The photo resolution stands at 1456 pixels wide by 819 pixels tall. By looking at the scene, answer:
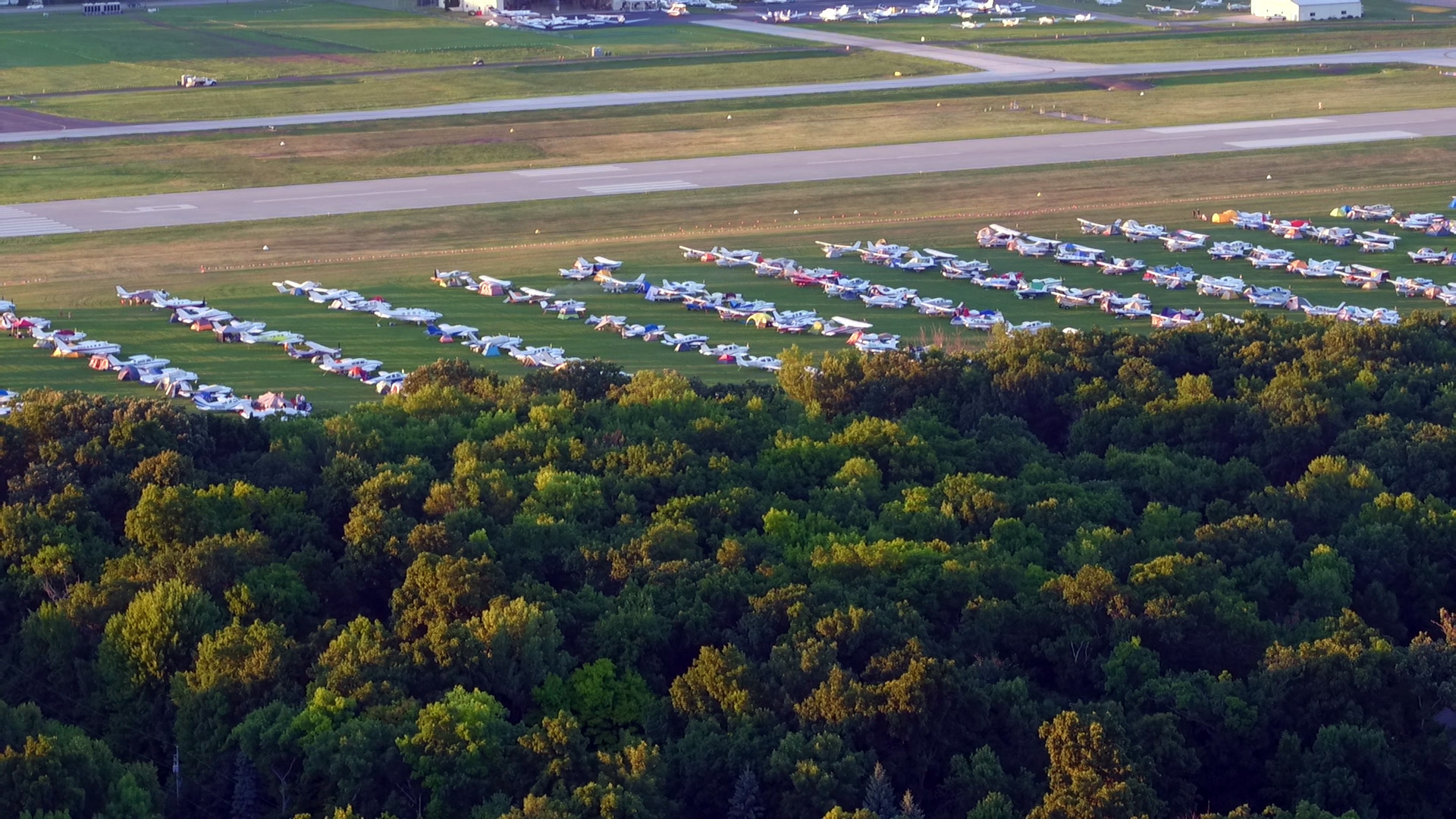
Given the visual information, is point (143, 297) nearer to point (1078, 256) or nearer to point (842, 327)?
point (842, 327)

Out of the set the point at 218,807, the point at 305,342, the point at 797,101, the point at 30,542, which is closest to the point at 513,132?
the point at 797,101

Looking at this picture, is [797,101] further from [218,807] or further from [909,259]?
[218,807]

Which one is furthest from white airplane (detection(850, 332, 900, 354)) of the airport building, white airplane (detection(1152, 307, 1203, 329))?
the airport building

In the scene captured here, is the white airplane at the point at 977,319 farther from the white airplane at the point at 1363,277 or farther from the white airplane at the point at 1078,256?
the white airplane at the point at 1363,277

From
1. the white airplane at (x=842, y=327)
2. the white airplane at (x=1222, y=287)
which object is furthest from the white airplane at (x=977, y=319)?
the white airplane at (x=1222, y=287)

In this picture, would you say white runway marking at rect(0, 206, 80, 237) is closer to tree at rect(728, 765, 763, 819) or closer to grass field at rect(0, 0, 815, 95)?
grass field at rect(0, 0, 815, 95)

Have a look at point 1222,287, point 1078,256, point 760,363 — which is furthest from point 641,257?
point 1222,287
